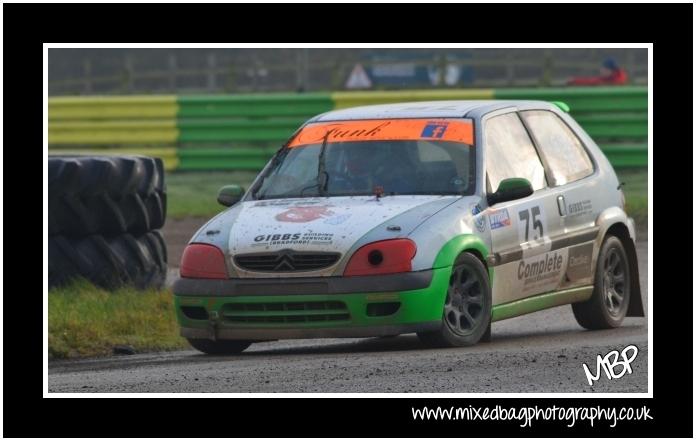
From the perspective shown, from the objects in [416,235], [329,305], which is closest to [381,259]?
[416,235]

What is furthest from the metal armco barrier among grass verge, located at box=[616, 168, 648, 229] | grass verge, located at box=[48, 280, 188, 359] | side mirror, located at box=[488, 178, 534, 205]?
side mirror, located at box=[488, 178, 534, 205]

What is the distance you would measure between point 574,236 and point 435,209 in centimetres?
143

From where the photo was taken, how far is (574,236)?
34.1 feet

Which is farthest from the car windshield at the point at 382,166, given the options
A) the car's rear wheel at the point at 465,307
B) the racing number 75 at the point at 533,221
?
the car's rear wheel at the point at 465,307

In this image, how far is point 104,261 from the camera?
12055 millimetres

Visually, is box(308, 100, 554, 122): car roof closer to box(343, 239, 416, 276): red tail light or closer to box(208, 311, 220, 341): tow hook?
box(343, 239, 416, 276): red tail light

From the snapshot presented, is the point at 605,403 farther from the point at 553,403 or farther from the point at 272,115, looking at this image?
the point at 272,115

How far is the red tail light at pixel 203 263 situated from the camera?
9.27 metres

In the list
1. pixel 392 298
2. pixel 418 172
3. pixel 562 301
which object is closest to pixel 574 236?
pixel 562 301

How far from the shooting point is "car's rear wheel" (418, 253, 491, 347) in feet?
30.0

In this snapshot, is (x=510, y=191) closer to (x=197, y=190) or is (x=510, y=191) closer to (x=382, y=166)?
(x=382, y=166)

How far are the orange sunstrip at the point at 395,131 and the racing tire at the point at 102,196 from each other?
227 centimetres

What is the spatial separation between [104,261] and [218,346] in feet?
8.53

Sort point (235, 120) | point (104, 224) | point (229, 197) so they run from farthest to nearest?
1. point (235, 120)
2. point (104, 224)
3. point (229, 197)
